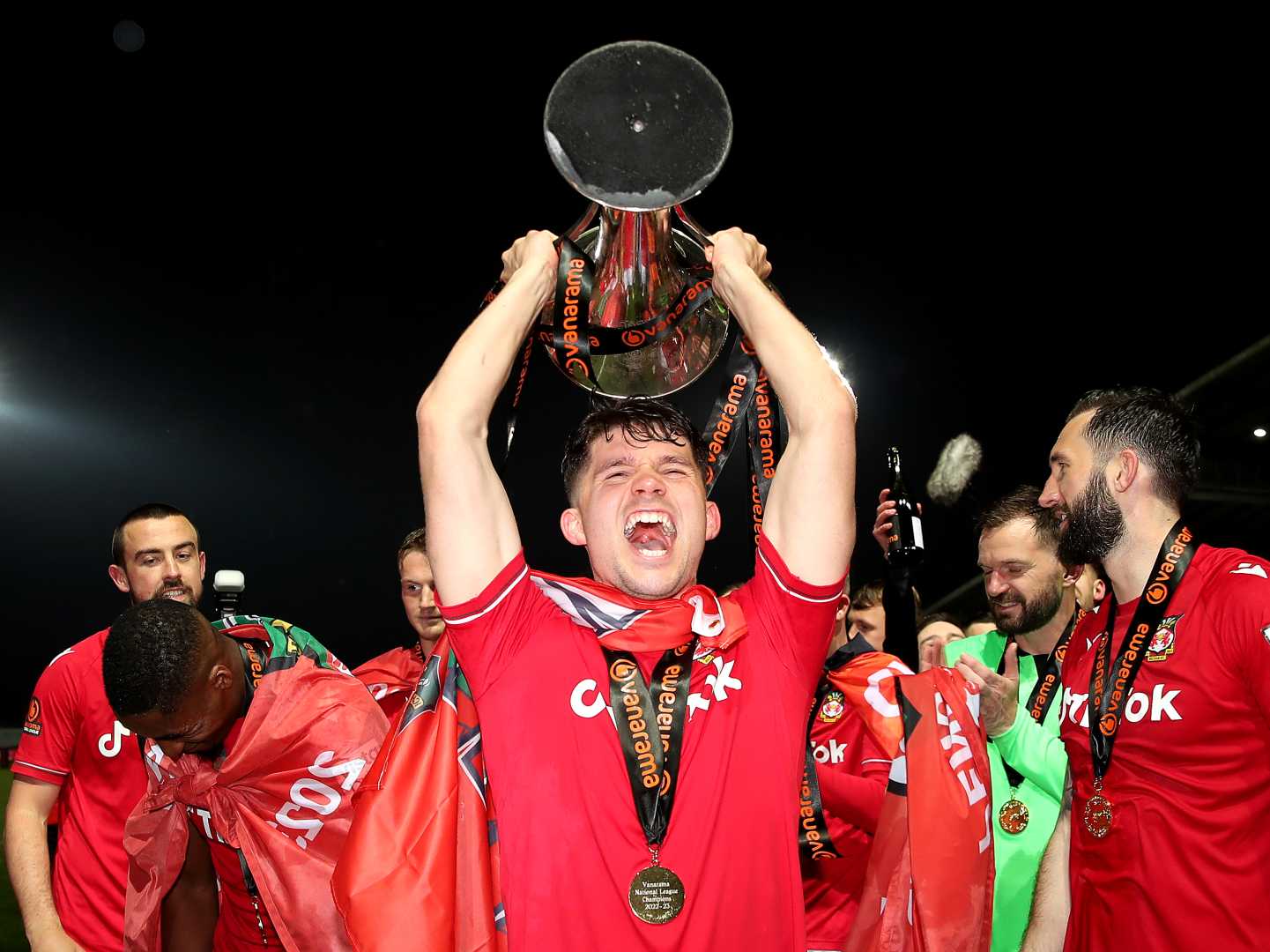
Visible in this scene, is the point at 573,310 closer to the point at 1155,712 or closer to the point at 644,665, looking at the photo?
the point at 644,665

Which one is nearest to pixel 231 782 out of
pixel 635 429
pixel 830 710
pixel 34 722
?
pixel 34 722

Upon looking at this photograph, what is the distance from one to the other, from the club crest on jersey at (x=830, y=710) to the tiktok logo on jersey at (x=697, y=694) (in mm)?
1501

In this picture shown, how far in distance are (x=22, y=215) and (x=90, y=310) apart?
828 mm

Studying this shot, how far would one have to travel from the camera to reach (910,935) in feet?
7.06

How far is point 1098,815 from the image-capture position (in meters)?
2.62

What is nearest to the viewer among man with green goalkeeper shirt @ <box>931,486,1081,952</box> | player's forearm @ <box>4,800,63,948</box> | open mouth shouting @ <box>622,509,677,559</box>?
open mouth shouting @ <box>622,509,677,559</box>

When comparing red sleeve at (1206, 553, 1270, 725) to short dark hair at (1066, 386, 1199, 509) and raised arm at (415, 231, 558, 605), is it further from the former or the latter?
raised arm at (415, 231, 558, 605)

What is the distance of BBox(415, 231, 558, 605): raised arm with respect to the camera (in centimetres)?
189

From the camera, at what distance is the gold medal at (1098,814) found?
2592 millimetres

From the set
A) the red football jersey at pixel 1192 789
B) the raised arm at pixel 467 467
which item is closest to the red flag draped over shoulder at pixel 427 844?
the raised arm at pixel 467 467

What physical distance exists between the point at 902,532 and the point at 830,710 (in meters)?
0.93

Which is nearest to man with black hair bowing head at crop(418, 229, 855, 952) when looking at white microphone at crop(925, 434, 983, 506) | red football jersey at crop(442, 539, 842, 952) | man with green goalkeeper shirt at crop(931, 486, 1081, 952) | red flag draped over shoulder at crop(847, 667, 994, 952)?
red football jersey at crop(442, 539, 842, 952)

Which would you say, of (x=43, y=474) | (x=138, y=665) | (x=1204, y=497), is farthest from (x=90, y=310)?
(x=1204, y=497)

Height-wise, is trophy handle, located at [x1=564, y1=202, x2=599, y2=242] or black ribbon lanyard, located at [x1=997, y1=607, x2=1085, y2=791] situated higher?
trophy handle, located at [x1=564, y1=202, x2=599, y2=242]
